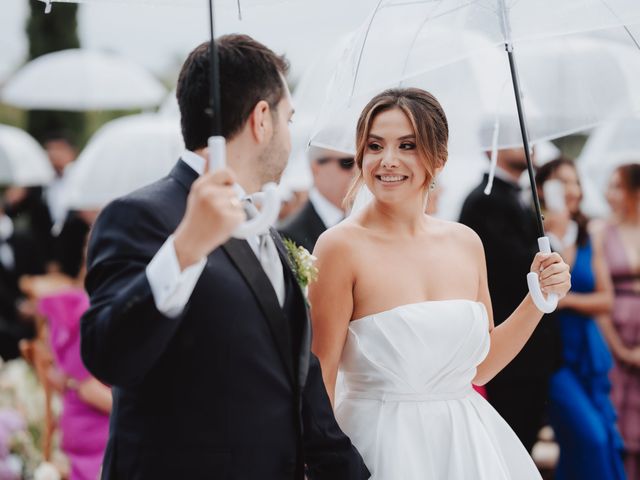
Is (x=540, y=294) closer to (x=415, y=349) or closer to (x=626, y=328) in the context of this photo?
(x=415, y=349)

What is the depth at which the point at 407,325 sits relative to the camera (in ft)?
10.9

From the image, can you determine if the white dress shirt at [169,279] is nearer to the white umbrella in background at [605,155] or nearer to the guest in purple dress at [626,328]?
the guest in purple dress at [626,328]

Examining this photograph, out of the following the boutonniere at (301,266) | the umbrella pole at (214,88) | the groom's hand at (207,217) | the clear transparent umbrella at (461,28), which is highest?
the clear transparent umbrella at (461,28)

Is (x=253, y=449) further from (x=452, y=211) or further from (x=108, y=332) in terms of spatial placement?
(x=452, y=211)

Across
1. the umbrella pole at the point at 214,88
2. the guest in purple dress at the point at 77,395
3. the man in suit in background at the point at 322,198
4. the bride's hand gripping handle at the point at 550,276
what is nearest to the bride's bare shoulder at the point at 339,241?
the bride's hand gripping handle at the point at 550,276

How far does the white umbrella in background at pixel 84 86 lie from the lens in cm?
988

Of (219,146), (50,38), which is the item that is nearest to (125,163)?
(219,146)

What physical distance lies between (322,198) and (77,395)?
1730 mm

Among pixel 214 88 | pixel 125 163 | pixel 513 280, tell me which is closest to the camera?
pixel 214 88

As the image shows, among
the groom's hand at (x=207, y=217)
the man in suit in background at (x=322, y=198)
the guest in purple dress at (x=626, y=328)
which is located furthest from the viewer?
the guest in purple dress at (x=626, y=328)

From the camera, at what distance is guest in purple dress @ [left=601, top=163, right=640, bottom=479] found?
6512 mm

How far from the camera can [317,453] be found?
9.34 feet

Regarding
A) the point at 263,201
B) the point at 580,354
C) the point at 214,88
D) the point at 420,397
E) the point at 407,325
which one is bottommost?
the point at 580,354

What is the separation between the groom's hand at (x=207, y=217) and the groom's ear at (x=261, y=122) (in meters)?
0.53
